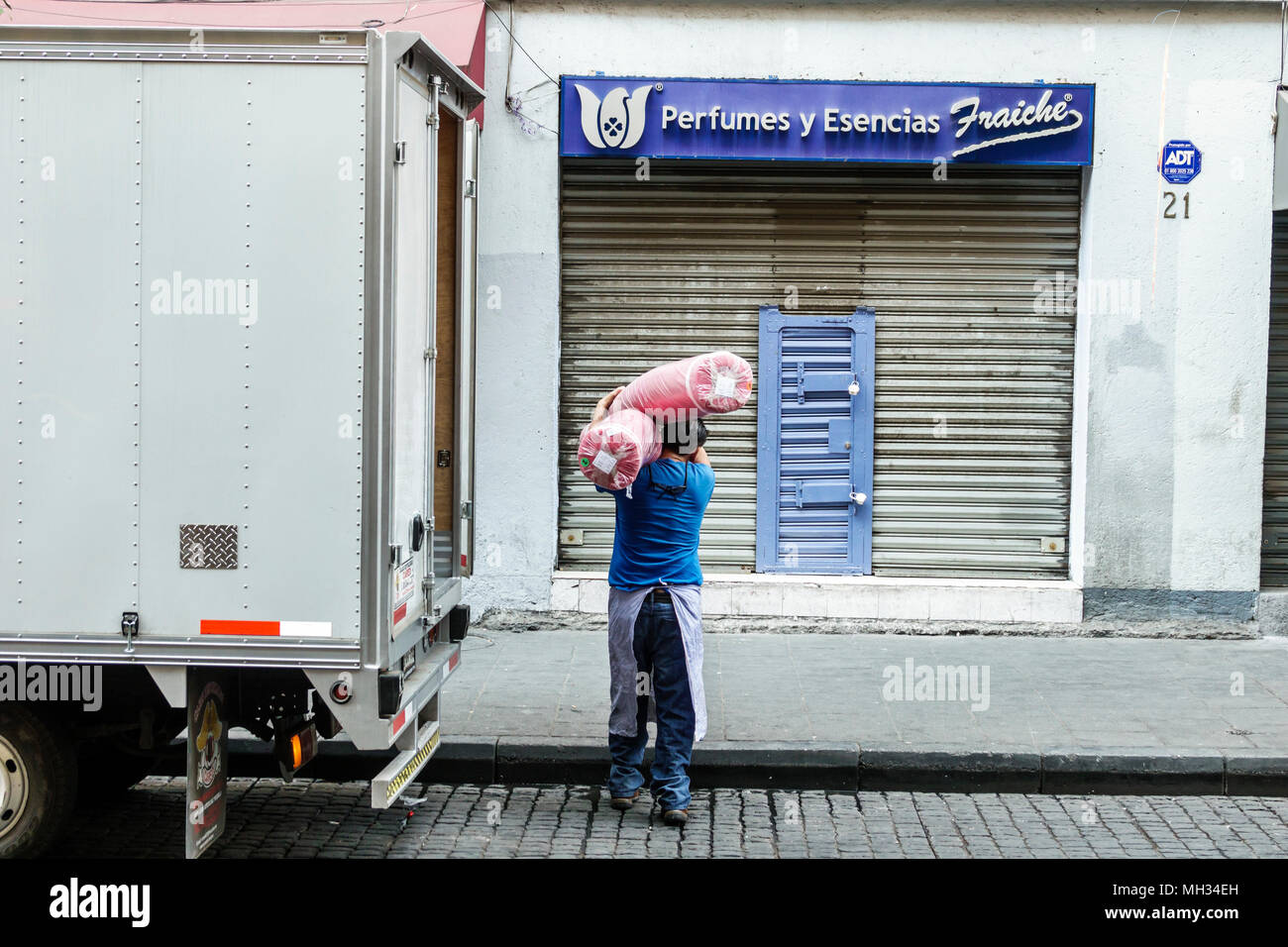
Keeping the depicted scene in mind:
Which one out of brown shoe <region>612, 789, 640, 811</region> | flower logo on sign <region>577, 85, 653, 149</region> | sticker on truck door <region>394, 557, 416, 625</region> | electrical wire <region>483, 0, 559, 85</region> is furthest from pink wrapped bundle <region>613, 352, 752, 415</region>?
electrical wire <region>483, 0, 559, 85</region>

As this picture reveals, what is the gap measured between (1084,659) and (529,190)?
5287 millimetres

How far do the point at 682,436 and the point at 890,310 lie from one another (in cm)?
470

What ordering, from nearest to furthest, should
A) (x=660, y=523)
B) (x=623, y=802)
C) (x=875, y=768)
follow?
(x=660, y=523)
(x=623, y=802)
(x=875, y=768)

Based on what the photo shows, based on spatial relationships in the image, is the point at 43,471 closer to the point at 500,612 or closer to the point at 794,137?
the point at 500,612

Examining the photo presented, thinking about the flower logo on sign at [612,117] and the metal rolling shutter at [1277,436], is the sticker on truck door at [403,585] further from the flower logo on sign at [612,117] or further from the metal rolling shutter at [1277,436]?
the metal rolling shutter at [1277,436]

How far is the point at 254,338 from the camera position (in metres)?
4.91

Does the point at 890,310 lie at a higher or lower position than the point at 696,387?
higher

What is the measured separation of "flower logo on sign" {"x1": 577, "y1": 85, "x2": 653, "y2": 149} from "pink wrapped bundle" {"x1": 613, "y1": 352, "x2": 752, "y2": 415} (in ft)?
14.5

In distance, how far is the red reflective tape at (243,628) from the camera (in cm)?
495

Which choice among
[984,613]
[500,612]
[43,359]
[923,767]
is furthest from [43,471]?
[984,613]

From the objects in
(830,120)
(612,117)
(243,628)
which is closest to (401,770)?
(243,628)

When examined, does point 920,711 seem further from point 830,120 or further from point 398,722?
point 830,120
